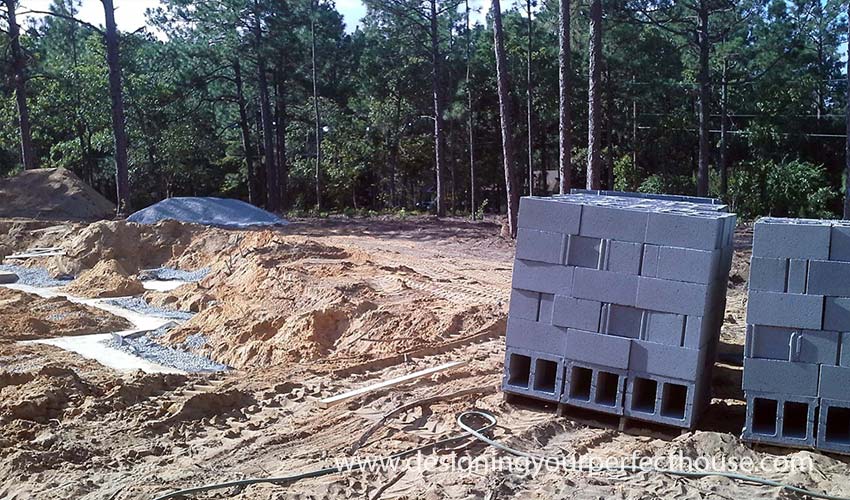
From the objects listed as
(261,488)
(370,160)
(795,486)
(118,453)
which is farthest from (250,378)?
(370,160)

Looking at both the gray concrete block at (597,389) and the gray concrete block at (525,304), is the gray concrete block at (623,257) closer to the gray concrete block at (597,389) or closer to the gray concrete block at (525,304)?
the gray concrete block at (525,304)

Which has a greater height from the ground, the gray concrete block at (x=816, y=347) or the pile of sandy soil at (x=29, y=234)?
the gray concrete block at (x=816, y=347)

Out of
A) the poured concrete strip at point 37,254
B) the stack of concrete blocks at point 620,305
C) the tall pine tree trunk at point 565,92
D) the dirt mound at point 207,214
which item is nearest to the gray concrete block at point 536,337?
the stack of concrete blocks at point 620,305

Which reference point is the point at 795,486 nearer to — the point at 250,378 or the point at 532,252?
the point at 532,252

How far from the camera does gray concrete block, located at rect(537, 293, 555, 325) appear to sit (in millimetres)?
6332

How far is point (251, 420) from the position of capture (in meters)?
6.91

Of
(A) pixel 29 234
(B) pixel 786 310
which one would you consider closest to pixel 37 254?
(A) pixel 29 234

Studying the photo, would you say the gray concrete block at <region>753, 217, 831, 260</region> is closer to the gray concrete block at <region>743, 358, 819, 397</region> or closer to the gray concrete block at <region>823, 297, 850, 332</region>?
the gray concrete block at <region>823, 297, 850, 332</region>

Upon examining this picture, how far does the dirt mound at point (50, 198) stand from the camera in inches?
961

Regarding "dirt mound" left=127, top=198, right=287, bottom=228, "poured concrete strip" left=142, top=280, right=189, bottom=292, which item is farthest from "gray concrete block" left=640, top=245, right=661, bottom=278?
"dirt mound" left=127, top=198, right=287, bottom=228

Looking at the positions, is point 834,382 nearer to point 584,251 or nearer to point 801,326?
Answer: point 801,326

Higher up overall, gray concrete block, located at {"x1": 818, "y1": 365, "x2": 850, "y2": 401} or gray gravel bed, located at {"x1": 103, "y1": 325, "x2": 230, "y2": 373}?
gray concrete block, located at {"x1": 818, "y1": 365, "x2": 850, "y2": 401}

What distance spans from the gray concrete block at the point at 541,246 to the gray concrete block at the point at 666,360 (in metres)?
0.93

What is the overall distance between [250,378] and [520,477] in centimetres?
379
